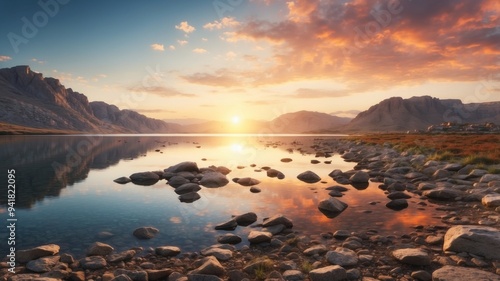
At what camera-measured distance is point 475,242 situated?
9094 mm

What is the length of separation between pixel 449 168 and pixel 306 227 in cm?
1787

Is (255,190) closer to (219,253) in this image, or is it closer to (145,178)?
(145,178)

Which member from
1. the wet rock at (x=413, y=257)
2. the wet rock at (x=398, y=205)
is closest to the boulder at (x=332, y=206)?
the wet rock at (x=398, y=205)

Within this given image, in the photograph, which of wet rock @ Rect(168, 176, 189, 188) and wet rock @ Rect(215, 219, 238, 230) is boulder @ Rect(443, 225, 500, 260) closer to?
wet rock @ Rect(215, 219, 238, 230)

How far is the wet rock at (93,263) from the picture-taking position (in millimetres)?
8984

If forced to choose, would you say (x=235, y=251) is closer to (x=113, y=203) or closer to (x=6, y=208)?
(x=113, y=203)

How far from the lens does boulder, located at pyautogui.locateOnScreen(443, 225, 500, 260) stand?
28.8ft

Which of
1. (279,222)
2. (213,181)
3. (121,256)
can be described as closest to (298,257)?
(279,222)

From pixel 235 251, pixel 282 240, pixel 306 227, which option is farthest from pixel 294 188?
pixel 235 251

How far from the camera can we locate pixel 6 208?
16.2 metres

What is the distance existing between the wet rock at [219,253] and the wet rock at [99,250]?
3.14 m

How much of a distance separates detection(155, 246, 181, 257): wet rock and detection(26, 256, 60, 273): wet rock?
9.70 ft

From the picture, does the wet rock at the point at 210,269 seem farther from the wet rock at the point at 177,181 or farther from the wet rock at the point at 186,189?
the wet rock at the point at 177,181

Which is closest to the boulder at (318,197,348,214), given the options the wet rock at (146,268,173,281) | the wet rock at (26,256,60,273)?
Answer: the wet rock at (146,268,173,281)
